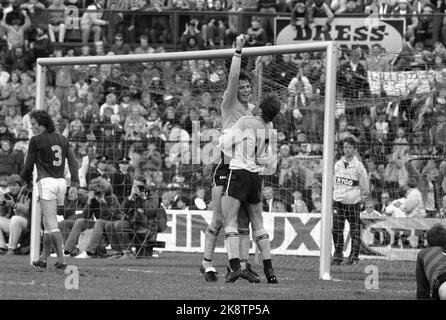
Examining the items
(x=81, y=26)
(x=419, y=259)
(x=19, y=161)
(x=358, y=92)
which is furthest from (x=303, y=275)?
(x=81, y=26)

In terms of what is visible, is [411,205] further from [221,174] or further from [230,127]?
[230,127]

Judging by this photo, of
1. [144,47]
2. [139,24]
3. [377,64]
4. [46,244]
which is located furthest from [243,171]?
[139,24]

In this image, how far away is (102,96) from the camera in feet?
62.8

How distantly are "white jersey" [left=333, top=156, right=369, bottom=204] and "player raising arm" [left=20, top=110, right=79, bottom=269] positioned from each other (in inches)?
179

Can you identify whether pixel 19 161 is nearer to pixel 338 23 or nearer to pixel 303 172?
pixel 303 172

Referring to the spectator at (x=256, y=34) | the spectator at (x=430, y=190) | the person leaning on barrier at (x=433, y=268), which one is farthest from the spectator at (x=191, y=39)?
the person leaning on barrier at (x=433, y=268)

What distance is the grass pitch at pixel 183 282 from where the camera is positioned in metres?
10.9

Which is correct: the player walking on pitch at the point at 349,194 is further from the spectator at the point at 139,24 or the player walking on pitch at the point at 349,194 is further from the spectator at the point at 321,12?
the spectator at the point at 139,24

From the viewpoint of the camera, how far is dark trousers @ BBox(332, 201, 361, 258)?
53.7 ft

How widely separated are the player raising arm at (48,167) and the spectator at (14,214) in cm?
488

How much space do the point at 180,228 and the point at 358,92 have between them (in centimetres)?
459

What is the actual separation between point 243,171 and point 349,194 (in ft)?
16.2

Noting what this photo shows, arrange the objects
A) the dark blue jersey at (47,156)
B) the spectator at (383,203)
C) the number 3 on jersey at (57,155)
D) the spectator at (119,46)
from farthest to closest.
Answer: the spectator at (119,46) < the spectator at (383,203) < the number 3 on jersey at (57,155) < the dark blue jersey at (47,156)

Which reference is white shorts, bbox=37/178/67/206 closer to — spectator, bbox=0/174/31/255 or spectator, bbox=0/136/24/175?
spectator, bbox=0/174/31/255
